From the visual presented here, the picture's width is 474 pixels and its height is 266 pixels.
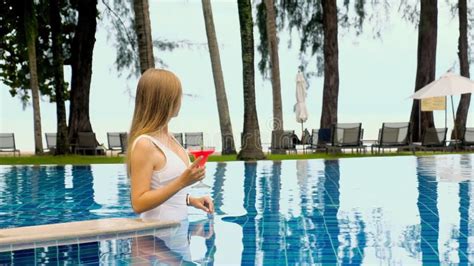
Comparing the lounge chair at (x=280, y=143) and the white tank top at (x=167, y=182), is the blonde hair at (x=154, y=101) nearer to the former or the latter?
the white tank top at (x=167, y=182)

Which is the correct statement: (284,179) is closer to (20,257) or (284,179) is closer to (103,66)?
(20,257)

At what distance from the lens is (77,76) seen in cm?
2708

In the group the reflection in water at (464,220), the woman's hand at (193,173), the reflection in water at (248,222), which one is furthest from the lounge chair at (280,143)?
the woman's hand at (193,173)

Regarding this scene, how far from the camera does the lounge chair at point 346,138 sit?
75.3ft

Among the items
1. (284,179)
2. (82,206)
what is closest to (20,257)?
(82,206)

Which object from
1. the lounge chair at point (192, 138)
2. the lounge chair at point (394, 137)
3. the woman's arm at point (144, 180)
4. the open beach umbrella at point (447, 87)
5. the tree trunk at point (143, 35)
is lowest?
the lounge chair at point (192, 138)

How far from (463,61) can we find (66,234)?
2604 cm

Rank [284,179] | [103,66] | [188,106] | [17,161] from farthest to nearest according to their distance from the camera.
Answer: [188,106]
[103,66]
[17,161]
[284,179]

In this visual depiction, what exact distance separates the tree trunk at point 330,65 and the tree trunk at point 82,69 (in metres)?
7.52

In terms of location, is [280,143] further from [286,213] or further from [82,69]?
[286,213]

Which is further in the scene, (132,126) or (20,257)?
(20,257)

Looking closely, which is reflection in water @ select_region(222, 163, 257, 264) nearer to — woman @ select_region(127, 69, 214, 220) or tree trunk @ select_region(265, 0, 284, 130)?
woman @ select_region(127, 69, 214, 220)

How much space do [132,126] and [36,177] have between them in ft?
43.4

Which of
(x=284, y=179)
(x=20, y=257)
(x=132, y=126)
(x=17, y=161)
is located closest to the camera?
(x=132, y=126)
